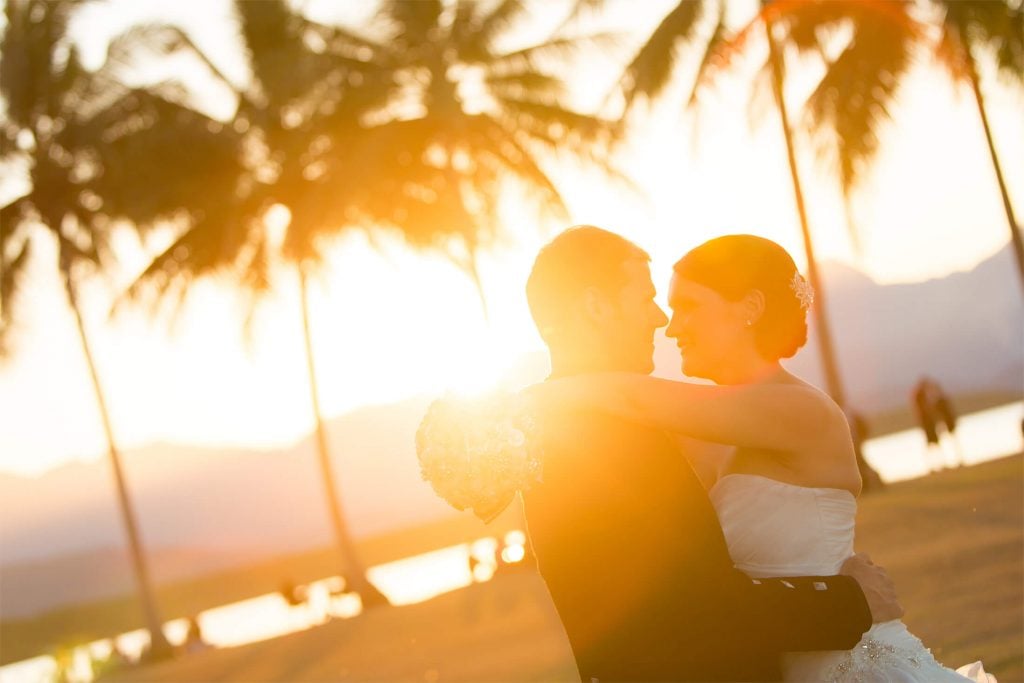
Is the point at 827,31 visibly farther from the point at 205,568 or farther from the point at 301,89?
the point at 205,568

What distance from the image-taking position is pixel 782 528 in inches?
127

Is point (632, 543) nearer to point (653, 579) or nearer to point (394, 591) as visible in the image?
point (653, 579)

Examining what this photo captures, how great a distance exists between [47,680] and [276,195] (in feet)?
37.6

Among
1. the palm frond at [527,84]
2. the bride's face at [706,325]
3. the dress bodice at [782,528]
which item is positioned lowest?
the dress bodice at [782,528]

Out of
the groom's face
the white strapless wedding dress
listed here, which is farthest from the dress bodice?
the groom's face

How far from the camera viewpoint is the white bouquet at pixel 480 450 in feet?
9.73

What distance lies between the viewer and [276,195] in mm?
29344

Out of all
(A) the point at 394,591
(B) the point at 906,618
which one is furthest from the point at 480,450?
(A) the point at 394,591

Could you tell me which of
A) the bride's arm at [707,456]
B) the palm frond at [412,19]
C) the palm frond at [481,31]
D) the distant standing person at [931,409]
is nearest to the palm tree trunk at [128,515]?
the palm frond at [412,19]

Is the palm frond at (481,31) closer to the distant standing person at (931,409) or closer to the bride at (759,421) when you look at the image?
the distant standing person at (931,409)

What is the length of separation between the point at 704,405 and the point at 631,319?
10.7 inches

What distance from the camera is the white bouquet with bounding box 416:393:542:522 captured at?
2.96 metres

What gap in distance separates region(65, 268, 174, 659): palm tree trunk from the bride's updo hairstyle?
86.0 ft

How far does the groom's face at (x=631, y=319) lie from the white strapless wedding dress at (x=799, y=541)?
0.45m
